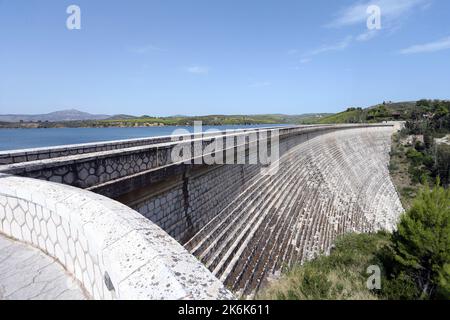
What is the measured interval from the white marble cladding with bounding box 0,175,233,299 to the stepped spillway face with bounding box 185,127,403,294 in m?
3.61

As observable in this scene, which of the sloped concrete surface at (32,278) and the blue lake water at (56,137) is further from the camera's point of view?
the blue lake water at (56,137)

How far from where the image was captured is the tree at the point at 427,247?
339 inches

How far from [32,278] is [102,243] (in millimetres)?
1267

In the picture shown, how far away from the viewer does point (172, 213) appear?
18.9ft

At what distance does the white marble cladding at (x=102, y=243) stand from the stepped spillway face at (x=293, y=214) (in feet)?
11.9

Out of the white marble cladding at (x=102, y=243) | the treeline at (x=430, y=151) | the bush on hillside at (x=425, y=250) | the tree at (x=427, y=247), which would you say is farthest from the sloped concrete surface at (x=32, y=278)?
the treeline at (x=430, y=151)

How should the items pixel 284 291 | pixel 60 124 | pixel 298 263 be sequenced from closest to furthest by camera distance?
pixel 284 291, pixel 298 263, pixel 60 124

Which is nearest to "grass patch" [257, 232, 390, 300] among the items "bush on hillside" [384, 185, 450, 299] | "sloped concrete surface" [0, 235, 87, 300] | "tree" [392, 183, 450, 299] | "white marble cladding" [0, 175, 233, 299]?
"bush on hillside" [384, 185, 450, 299]

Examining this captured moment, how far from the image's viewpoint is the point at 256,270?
6957 mm

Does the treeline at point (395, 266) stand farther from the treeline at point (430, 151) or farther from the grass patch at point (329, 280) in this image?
the treeline at point (430, 151)

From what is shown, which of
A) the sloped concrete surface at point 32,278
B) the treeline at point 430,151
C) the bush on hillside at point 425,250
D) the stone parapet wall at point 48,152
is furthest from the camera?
the treeline at point 430,151
